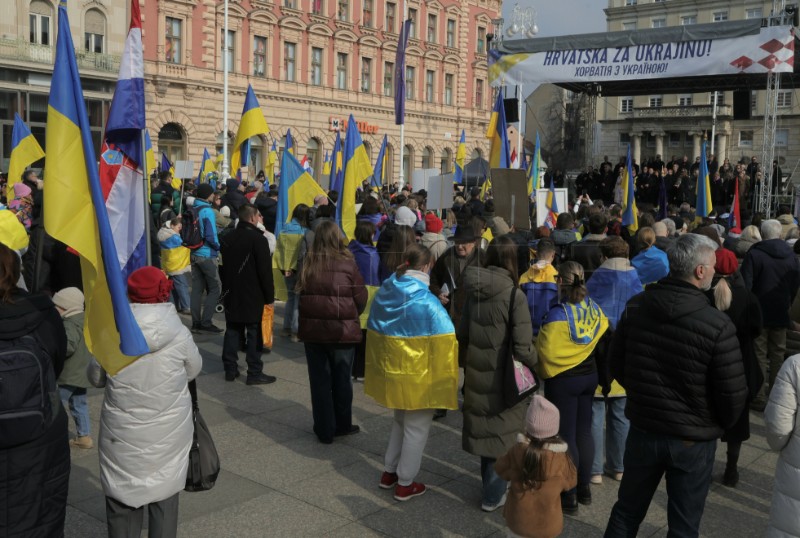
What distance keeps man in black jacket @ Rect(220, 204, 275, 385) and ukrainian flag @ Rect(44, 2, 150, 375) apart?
398 centimetres

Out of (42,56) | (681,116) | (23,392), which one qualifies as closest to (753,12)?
(681,116)

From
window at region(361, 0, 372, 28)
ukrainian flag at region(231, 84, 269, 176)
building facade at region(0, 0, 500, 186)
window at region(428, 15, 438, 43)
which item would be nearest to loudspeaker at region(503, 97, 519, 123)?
ukrainian flag at region(231, 84, 269, 176)

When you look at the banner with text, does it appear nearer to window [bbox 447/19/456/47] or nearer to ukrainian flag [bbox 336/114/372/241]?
ukrainian flag [bbox 336/114/372/241]

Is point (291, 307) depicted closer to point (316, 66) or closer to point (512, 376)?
point (512, 376)

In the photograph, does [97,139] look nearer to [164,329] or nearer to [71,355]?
[71,355]

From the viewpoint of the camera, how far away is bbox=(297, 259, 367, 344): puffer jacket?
615cm

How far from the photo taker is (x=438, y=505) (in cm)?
509

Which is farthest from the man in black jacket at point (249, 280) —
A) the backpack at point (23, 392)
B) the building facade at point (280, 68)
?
the building facade at point (280, 68)

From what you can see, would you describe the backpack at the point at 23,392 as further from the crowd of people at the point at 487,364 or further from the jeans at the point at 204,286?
the jeans at the point at 204,286

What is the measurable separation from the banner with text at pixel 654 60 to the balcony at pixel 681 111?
1819 inches

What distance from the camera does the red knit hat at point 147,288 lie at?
3844 millimetres

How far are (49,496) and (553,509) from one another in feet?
7.65

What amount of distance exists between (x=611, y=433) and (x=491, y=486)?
4.02 feet

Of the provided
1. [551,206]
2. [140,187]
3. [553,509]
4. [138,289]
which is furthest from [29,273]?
[551,206]
